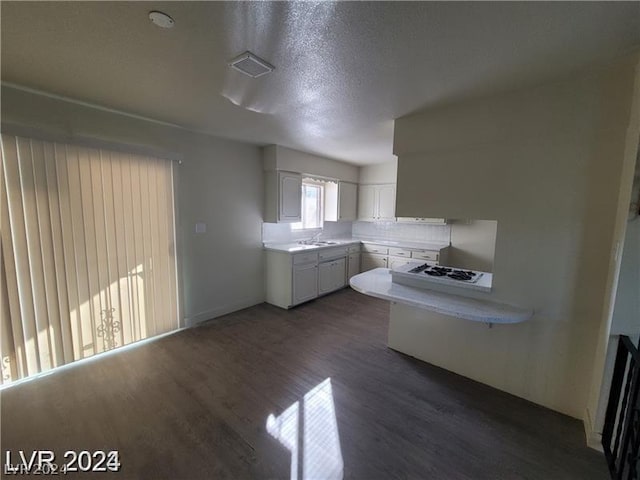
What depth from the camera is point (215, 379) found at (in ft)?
7.92

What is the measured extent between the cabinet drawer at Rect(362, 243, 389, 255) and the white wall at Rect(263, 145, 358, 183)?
142cm

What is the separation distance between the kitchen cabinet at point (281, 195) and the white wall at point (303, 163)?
0.37 ft

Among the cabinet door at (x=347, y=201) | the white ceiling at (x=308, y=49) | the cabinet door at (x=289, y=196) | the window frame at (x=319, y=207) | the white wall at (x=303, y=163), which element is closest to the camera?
the white ceiling at (x=308, y=49)

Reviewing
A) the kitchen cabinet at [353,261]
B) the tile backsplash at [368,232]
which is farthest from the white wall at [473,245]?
the kitchen cabinet at [353,261]

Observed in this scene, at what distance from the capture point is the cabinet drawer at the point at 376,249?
5.14 meters

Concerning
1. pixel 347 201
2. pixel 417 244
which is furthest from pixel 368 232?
pixel 417 244

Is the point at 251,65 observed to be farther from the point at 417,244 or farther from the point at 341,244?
the point at 417,244

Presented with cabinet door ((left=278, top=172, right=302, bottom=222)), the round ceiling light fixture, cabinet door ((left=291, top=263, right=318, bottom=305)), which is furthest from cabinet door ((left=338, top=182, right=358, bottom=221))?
the round ceiling light fixture

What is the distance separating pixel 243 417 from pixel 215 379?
58 centimetres

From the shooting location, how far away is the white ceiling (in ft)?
4.11

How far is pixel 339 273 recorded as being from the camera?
500 centimetres

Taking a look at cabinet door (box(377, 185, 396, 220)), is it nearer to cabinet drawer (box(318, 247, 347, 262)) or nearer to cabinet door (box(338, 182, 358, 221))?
cabinet door (box(338, 182, 358, 221))

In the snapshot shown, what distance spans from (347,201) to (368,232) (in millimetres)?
930

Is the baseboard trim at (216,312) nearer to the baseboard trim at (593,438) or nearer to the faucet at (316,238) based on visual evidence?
the faucet at (316,238)
